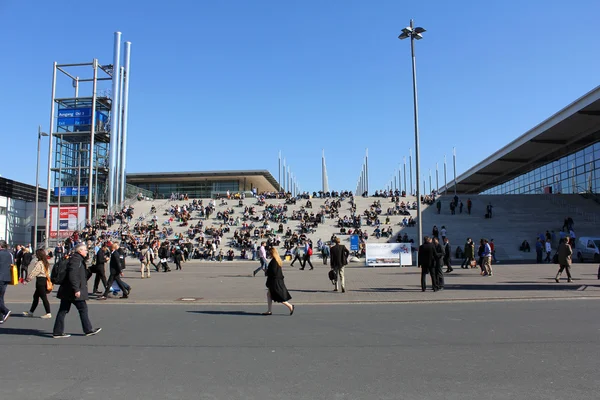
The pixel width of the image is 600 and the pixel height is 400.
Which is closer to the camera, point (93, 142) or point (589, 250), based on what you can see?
point (589, 250)

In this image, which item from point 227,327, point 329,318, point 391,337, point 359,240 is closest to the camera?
point 391,337

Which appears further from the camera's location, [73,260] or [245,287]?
[245,287]

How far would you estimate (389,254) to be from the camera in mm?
26703

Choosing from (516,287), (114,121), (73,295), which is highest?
(114,121)

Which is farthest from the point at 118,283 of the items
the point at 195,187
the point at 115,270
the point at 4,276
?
the point at 195,187

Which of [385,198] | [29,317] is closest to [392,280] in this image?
[29,317]

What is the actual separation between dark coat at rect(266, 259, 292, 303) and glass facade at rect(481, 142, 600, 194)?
43.3 metres

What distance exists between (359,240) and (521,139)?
68.2 ft

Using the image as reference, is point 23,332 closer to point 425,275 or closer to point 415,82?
point 425,275

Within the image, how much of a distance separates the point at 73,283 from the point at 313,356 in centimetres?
415

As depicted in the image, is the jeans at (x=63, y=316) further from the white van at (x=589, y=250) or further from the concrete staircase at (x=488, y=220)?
the concrete staircase at (x=488, y=220)

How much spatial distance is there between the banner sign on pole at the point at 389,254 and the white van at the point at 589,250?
31.6 feet

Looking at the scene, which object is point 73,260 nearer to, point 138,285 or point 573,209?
point 138,285

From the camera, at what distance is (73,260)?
7.97 m
